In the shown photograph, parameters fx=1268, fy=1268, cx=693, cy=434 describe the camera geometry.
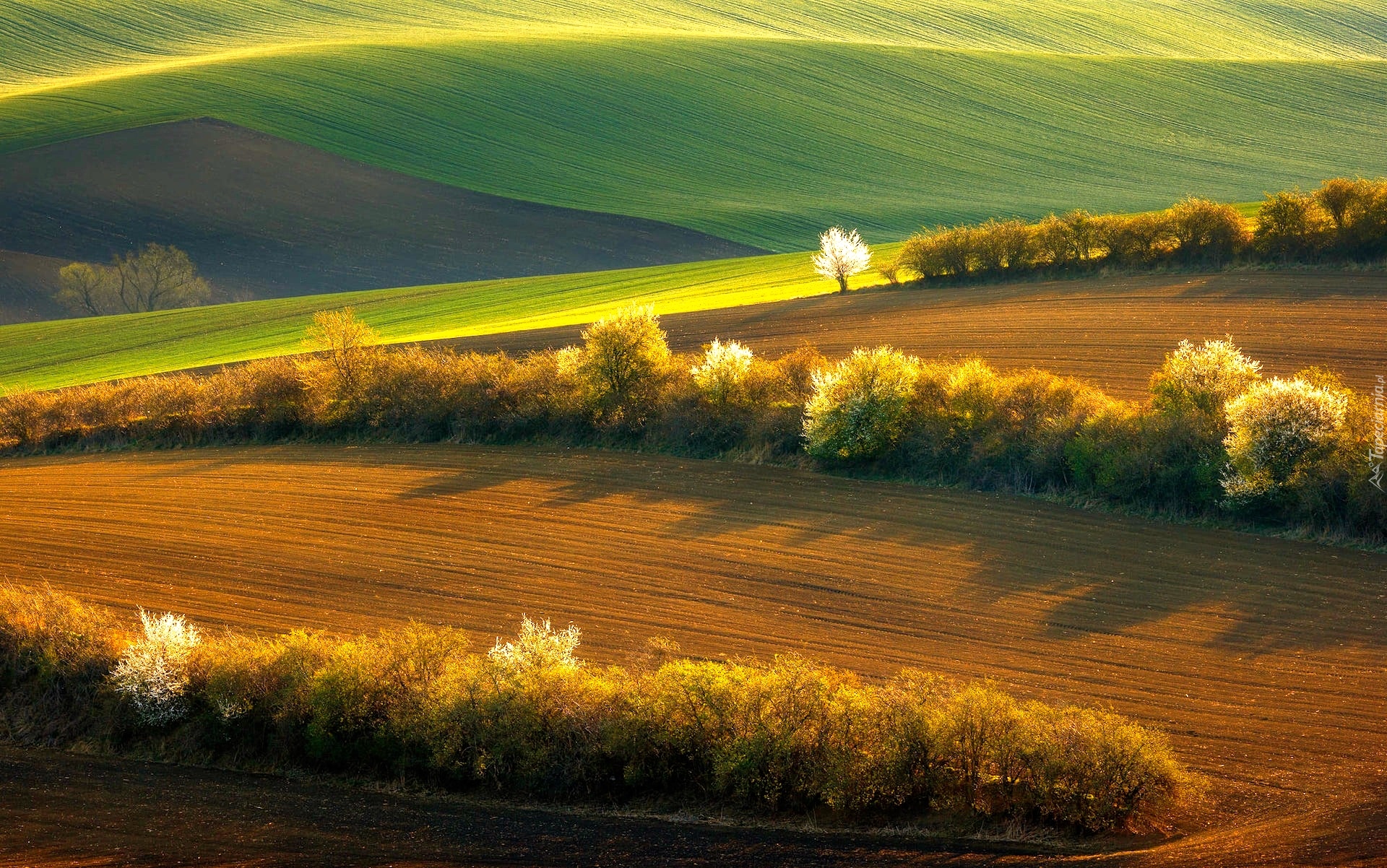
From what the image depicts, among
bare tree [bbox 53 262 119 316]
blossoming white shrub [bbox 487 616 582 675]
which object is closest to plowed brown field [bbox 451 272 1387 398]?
blossoming white shrub [bbox 487 616 582 675]

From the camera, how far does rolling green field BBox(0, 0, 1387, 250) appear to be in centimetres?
8606

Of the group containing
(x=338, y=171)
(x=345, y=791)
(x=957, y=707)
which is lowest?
(x=345, y=791)

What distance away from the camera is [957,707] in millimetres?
18062

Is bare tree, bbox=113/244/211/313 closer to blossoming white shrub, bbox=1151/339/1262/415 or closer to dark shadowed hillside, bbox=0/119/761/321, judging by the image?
dark shadowed hillside, bbox=0/119/761/321

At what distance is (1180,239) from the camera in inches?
1875

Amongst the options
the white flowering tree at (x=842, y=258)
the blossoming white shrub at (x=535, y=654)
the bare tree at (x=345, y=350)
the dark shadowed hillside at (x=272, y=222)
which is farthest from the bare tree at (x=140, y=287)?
the blossoming white shrub at (x=535, y=654)

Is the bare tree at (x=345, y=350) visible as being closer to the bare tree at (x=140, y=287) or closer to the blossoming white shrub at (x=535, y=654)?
the blossoming white shrub at (x=535, y=654)

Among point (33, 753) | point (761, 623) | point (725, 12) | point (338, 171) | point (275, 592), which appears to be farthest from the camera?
point (725, 12)

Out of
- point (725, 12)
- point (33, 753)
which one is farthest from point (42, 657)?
point (725, 12)

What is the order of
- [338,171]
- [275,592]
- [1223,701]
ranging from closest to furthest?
1. [1223,701]
2. [275,592]
3. [338,171]

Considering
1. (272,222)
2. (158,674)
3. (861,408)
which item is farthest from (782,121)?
(158,674)

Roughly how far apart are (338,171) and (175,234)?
11793 millimetres

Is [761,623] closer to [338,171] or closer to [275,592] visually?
[275,592]

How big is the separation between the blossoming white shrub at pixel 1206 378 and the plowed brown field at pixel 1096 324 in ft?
14.3
